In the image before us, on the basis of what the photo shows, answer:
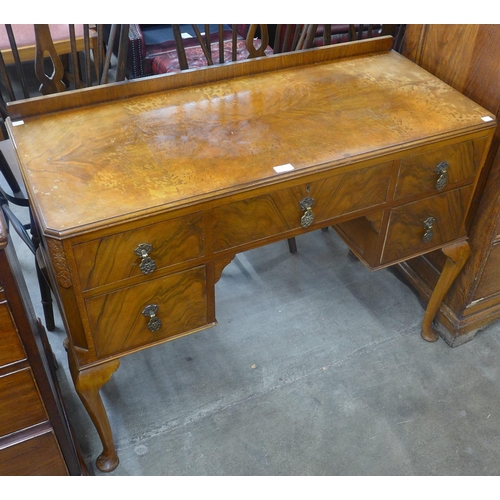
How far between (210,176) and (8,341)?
538 millimetres

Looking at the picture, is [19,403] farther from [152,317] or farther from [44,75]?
[44,75]

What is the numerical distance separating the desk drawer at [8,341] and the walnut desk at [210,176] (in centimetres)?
14

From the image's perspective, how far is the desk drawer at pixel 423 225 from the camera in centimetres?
154

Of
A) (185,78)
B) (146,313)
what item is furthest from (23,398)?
(185,78)

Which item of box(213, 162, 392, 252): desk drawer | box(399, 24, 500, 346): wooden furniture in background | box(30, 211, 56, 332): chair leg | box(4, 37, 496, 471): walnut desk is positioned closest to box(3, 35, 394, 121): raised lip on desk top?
box(4, 37, 496, 471): walnut desk

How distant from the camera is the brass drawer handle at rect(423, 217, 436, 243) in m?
1.58

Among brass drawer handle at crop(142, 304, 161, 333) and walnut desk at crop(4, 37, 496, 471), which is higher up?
walnut desk at crop(4, 37, 496, 471)

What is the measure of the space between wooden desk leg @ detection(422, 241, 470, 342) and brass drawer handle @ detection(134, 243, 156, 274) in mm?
937

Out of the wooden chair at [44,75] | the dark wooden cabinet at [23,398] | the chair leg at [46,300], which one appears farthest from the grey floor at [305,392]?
the wooden chair at [44,75]

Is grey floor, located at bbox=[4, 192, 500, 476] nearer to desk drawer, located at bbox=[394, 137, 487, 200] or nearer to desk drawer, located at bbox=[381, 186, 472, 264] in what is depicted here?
desk drawer, located at bbox=[381, 186, 472, 264]

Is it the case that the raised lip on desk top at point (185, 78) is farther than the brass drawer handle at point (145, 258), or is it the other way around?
the raised lip on desk top at point (185, 78)

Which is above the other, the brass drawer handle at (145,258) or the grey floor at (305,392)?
the brass drawer handle at (145,258)

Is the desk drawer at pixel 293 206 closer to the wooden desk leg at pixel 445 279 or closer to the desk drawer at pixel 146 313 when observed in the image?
the desk drawer at pixel 146 313

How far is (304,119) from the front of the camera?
1.44m
